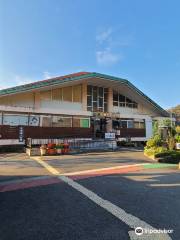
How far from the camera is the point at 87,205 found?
5582 mm

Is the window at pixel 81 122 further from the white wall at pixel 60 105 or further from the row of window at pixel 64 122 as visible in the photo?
the white wall at pixel 60 105

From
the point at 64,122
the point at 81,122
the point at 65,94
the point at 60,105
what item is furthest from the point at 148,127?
the point at 60,105

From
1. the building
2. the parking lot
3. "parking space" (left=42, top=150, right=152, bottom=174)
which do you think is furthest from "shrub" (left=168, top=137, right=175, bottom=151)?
the building

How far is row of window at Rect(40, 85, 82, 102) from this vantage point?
71.1 ft

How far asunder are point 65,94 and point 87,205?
18.1 metres

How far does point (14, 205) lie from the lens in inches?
221

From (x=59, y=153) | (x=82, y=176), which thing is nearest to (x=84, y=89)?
(x=59, y=153)

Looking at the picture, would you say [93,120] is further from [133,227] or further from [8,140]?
[133,227]

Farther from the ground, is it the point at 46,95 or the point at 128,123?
the point at 46,95

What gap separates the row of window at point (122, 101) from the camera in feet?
85.8

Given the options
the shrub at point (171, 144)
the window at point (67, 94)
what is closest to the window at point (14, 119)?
the window at point (67, 94)

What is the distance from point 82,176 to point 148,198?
11.5ft

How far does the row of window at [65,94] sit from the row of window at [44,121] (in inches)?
75.5

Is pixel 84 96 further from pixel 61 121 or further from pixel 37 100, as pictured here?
pixel 37 100
